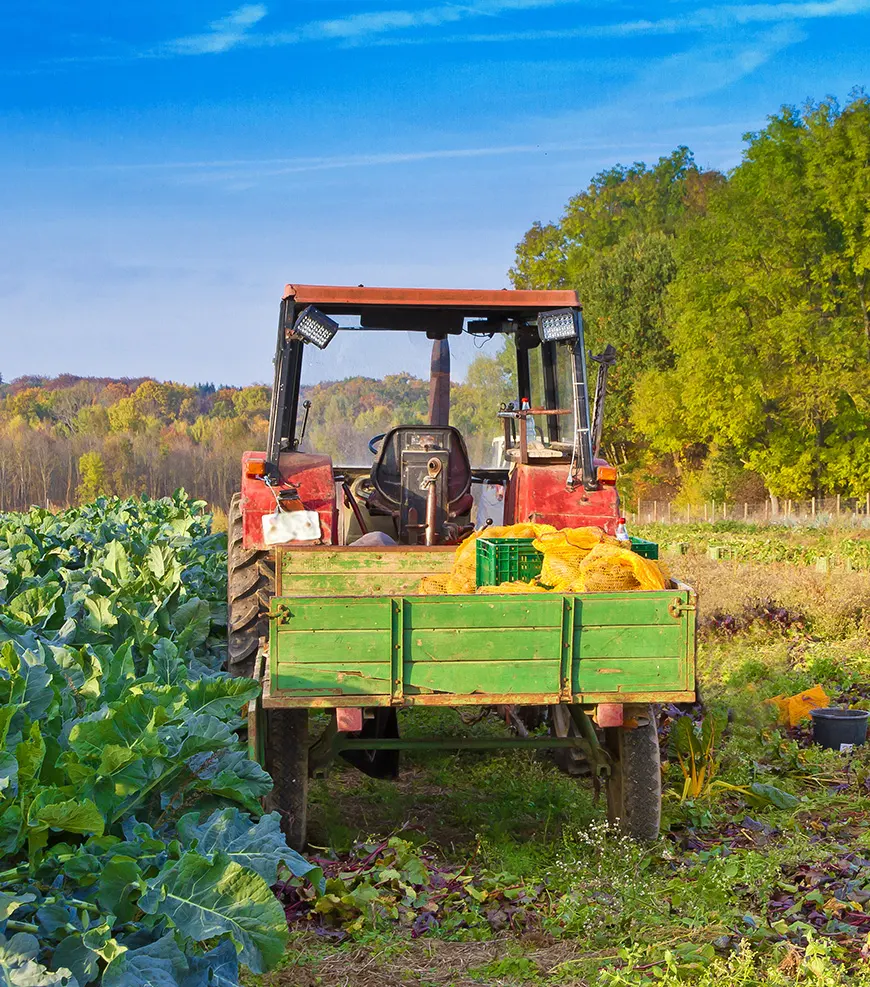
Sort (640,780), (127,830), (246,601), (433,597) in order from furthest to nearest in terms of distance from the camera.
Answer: (246,601)
(640,780)
(433,597)
(127,830)

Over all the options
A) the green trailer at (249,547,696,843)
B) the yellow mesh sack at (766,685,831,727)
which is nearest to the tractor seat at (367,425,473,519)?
the green trailer at (249,547,696,843)

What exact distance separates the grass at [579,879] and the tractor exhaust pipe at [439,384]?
222 centimetres

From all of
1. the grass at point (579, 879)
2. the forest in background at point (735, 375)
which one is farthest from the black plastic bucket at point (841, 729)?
the forest in background at point (735, 375)

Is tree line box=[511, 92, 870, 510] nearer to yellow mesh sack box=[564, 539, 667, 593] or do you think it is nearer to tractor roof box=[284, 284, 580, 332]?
tractor roof box=[284, 284, 580, 332]

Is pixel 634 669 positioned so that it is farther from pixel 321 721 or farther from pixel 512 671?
pixel 321 721

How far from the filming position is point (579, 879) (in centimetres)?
518

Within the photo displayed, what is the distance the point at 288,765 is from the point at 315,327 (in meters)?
2.79

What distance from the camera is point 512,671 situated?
16.5 ft

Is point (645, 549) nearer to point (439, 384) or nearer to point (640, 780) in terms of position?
point (640, 780)

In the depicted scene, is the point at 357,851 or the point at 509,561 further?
the point at 509,561

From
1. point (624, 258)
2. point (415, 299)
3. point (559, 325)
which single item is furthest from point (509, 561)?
point (624, 258)

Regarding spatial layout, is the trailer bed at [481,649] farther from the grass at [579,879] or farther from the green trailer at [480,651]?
the grass at [579,879]

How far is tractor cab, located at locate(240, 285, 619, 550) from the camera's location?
7.05 m

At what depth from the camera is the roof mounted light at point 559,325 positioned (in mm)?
7090
